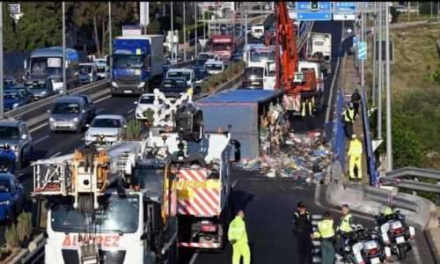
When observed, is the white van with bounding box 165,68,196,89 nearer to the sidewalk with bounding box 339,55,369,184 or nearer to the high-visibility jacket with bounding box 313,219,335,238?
the sidewalk with bounding box 339,55,369,184

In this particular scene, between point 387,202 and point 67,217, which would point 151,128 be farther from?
point 67,217

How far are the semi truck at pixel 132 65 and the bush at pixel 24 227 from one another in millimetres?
40062

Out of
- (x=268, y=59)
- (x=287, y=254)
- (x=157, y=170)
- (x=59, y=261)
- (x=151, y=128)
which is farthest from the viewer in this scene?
(x=268, y=59)

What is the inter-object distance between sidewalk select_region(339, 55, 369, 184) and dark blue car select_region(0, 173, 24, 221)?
33.8 feet

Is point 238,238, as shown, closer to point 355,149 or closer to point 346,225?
point 346,225

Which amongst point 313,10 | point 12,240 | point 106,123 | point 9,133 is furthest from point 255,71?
point 12,240

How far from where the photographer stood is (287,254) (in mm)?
24281

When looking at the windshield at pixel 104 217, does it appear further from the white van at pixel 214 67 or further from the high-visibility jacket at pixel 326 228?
the white van at pixel 214 67

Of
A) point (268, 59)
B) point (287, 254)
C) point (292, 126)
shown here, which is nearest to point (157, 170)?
point (287, 254)

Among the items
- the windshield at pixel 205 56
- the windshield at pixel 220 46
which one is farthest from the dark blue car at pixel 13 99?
the windshield at pixel 220 46

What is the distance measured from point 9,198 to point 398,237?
961 centimetres

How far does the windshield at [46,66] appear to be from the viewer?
68.1 meters

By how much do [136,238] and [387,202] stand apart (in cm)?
1170

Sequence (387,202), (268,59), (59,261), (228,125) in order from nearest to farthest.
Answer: (59,261) → (387,202) → (228,125) → (268,59)
